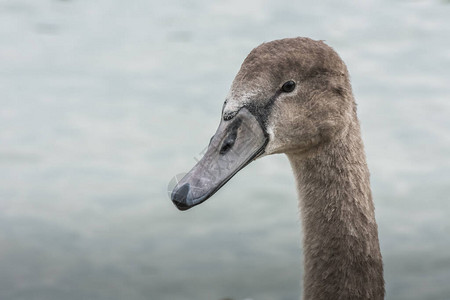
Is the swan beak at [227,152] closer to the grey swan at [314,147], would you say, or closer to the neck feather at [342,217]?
the grey swan at [314,147]

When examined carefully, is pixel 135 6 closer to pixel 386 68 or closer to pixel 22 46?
pixel 22 46

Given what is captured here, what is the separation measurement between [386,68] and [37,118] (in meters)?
3.51

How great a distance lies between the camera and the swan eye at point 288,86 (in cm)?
431

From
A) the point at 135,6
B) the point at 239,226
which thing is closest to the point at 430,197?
the point at 239,226

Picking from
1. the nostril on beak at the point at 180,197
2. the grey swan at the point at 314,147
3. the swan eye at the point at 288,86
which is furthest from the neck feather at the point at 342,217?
the nostril on beak at the point at 180,197

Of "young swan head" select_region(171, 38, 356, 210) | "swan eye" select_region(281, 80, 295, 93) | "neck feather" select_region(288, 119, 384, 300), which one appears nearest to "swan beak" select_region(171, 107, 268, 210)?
"young swan head" select_region(171, 38, 356, 210)

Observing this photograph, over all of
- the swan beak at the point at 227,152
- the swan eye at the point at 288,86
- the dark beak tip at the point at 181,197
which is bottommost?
the dark beak tip at the point at 181,197

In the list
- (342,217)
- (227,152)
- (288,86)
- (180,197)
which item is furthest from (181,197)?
(342,217)

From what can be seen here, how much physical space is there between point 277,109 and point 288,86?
14 cm

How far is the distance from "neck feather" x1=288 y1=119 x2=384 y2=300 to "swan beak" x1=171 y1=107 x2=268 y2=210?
0.41m

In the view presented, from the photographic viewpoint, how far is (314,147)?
4.47 m

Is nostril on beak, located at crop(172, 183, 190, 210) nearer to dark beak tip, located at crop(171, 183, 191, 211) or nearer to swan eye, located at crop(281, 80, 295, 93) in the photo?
dark beak tip, located at crop(171, 183, 191, 211)

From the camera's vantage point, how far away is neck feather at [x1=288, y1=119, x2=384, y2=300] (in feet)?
14.7

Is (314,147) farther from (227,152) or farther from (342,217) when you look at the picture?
(227,152)
